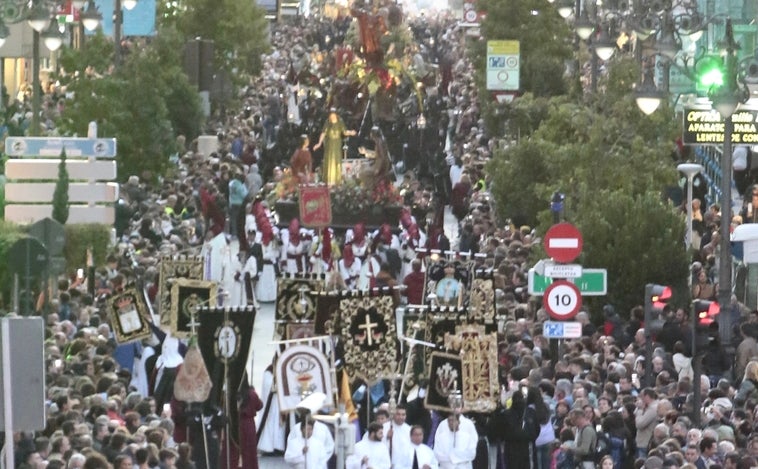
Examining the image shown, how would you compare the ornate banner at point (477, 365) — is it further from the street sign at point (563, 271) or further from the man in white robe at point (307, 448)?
the street sign at point (563, 271)

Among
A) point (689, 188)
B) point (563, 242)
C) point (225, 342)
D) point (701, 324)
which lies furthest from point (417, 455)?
point (689, 188)

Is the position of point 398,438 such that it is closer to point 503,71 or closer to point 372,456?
point 372,456

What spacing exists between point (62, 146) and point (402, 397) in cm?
974

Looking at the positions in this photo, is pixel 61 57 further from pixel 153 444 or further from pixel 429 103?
pixel 153 444

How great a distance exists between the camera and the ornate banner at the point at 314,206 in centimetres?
3706

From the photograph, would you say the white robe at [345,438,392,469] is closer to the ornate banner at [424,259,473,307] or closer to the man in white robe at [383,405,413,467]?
the man in white robe at [383,405,413,467]

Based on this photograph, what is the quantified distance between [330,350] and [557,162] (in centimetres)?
1230

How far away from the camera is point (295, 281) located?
25828mm

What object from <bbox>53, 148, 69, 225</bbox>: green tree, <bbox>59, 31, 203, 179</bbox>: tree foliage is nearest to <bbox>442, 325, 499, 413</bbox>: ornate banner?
<bbox>53, 148, 69, 225</bbox>: green tree

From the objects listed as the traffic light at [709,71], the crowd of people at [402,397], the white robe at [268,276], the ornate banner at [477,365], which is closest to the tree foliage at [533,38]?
the crowd of people at [402,397]

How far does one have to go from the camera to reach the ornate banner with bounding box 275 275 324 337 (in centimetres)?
2550

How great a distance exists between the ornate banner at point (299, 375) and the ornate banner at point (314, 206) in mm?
14212

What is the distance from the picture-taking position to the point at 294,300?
25703 mm

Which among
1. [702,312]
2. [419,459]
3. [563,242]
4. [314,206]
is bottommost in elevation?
[419,459]
